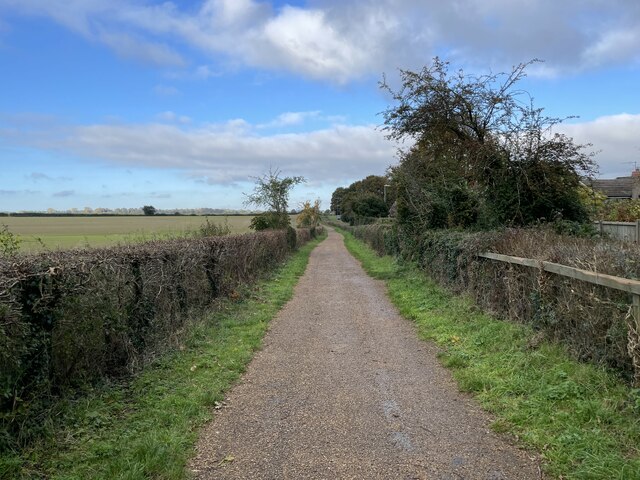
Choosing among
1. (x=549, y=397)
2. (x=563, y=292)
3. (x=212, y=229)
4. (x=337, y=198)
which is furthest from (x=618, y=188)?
(x=337, y=198)

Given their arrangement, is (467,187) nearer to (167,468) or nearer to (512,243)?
(512,243)

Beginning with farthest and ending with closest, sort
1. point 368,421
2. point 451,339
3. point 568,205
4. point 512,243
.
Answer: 1. point 568,205
2. point 512,243
3. point 451,339
4. point 368,421

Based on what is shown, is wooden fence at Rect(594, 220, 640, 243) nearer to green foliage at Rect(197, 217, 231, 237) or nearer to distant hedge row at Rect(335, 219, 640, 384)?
distant hedge row at Rect(335, 219, 640, 384)

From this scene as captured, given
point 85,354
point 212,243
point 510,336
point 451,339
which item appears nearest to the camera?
point 85,354

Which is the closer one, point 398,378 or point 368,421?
point 368,421

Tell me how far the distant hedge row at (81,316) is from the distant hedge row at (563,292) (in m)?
5.37

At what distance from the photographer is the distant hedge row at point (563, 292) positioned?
15.7 ft

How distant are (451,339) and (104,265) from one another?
17.1 ft

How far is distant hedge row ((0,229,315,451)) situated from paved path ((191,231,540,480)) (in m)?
1.51

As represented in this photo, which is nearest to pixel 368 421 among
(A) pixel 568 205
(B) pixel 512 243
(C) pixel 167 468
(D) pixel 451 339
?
(C) pixel 167 468

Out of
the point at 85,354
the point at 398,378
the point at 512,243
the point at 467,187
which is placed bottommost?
the point at 398,378

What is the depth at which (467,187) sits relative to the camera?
15.9m

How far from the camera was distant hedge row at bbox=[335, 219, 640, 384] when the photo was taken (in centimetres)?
479

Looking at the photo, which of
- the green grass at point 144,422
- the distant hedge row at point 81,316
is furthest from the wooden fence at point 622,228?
the distant hedge row at point 81,316
